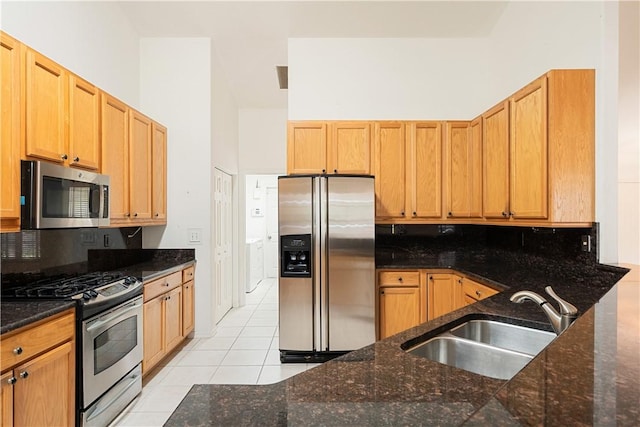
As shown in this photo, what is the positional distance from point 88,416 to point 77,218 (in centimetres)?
120

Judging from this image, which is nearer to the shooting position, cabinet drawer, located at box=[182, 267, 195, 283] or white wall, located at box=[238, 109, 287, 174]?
cabinet drawer, located at box=[182, 267, 195, 283]

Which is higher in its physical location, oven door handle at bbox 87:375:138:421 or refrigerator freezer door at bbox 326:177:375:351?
refrigerator freezer door at bbox 326:177:375:351

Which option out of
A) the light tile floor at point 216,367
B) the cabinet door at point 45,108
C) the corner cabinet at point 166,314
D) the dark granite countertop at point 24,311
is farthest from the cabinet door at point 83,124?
the light tile floor at point 216,367

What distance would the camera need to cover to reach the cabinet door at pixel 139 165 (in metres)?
2.90

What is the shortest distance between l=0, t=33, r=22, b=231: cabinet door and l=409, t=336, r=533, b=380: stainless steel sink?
2183 mm

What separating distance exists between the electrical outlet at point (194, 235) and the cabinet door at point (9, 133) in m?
1.82

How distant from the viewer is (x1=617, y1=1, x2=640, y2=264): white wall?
2.05 m

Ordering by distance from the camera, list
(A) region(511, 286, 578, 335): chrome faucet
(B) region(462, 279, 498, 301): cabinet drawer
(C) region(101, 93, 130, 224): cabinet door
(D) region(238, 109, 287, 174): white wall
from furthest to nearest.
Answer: (D) region(238, 109, 287, 174): white wall < (C) region(101, 93, 130, 224): cabinet door < (B) region(462, 279, 498, 301): cabinet drawer < (A) region(511, 286, 578, 335): chrome faucet

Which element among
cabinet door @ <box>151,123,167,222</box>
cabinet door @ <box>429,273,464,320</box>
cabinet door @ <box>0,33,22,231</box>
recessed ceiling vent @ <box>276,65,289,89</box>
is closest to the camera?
cabinet door @ <box>0,33,22,231</box>

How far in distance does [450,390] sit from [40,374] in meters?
1.90

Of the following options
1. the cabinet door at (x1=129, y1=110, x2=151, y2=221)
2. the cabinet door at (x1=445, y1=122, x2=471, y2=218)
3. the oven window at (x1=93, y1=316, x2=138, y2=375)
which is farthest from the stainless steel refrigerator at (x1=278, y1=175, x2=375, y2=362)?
the cabinet door at (x1=129, y1=110, x2=151, y2=221)

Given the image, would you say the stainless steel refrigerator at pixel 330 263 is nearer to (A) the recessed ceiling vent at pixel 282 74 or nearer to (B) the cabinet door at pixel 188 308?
(B) the cabinet door at pixel 188 308

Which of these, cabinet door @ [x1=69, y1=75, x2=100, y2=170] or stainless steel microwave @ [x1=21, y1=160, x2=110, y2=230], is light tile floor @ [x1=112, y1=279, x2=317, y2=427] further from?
cabinet door @ [x1=69, y1=75, x2=100, y2=170]

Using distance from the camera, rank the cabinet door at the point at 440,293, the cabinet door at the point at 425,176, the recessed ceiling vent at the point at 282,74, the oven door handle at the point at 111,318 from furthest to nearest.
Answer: the recessed ceiling vent at the point at 282,74, the cabinet door at the point at 425,176, the cabinet door at the point at 440,293, the oven door handle at the point at 111,318
